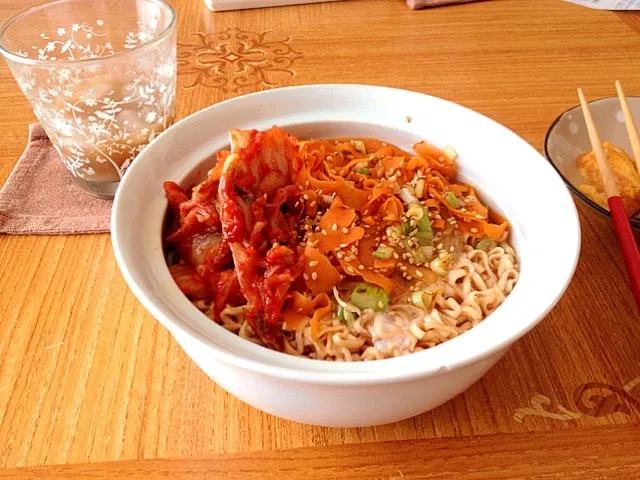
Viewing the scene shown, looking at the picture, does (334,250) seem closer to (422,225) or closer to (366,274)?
(366,274)

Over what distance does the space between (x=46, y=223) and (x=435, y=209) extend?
905 mm

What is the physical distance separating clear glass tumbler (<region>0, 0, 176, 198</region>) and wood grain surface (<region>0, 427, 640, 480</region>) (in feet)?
2.45

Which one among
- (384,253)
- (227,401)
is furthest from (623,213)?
(227,401)

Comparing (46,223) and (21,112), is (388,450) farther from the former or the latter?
(21,112)

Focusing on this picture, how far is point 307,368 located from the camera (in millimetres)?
799

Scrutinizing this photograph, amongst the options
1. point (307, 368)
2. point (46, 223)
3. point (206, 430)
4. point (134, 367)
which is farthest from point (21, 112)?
point (307, 368)

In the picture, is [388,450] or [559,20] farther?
[559,20]


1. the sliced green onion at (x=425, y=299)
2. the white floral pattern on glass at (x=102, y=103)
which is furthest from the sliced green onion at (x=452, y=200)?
the white floral pattern on glass at (x=102, y=103)

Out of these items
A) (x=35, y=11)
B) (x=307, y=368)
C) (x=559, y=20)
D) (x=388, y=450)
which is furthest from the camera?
(x=559, y=20)

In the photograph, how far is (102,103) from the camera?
1.34m

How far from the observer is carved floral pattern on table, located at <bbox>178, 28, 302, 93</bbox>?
186cm

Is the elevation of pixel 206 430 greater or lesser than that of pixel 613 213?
lesser

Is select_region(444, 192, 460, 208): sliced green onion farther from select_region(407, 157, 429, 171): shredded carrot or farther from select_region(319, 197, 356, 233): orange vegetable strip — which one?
select_region(319, 197, 356, 233): orange vegetable strip

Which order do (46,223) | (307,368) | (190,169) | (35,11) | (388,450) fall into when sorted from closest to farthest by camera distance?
1. (307,368)
2. (388,450)
3. (190,169)
4. (46,223)
5. (35,11)
